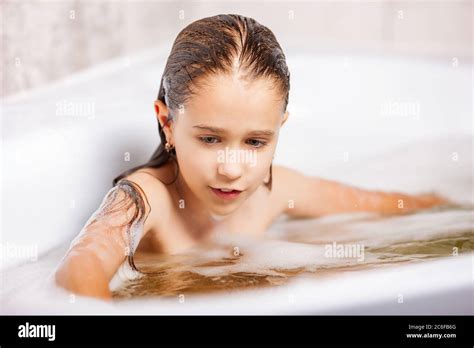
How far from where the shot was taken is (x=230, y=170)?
102cm

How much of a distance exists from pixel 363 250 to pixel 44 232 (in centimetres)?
48

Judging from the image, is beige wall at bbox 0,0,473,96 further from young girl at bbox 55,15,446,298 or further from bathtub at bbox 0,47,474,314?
young girl at bbox 55,15,446,298

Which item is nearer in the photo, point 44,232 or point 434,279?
point 434,279

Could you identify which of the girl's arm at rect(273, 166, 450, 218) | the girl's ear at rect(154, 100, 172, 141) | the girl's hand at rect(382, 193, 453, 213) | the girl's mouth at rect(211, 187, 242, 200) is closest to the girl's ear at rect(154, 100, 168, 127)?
the girl's ear at rect(154, 100, 172, 141)

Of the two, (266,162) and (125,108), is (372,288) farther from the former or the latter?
(125,108)

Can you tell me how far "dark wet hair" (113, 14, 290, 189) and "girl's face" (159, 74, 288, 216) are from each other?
13 millimetres

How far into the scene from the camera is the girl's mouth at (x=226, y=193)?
1.07m

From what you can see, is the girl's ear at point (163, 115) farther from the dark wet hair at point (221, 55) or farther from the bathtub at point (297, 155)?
the bathtub at point (297, 155)

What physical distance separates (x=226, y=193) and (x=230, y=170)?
7cm

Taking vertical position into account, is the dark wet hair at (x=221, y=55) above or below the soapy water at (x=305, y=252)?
above

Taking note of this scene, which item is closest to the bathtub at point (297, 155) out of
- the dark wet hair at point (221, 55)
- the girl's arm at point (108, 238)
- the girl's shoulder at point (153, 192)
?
the girl's arm at point (108, 238)

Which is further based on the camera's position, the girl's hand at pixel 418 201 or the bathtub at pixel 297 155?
the girl's hand at pixel 418 201
